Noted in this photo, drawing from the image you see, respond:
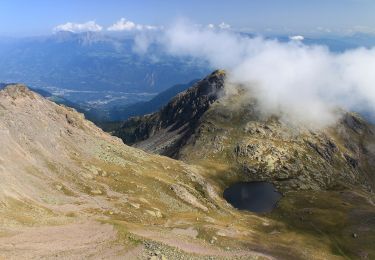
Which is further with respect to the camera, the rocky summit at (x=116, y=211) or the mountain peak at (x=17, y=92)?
the mountain peak at (x=17, y=92)

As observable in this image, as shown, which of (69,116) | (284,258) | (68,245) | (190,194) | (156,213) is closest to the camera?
(68,245)

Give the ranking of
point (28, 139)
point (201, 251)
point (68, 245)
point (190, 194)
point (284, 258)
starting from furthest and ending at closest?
point (190, 194) → point (28, 139) → point (284, 258) → point (201, 251) → point (68, 245)

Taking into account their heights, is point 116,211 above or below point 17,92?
below

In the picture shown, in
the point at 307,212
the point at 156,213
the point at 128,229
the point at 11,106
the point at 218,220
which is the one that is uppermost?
the point at 11,106

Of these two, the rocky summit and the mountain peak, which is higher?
the mountain peak

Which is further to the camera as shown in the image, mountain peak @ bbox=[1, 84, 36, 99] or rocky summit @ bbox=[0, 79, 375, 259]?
mountain peak @ bbox=[1, 84, 36, 99]

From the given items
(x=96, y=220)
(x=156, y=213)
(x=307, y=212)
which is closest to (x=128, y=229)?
(x=96, y=220)

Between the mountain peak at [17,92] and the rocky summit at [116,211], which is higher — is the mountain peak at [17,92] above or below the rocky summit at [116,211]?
above

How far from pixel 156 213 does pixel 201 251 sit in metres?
35.1

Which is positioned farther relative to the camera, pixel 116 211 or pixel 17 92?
pixel 17 92

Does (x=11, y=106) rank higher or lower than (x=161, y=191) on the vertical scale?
higher

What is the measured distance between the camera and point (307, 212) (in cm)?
18688

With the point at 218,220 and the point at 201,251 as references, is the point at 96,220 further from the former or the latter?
the point at 218,220

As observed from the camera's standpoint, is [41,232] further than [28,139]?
No
